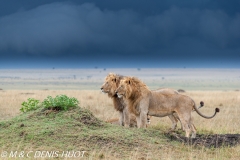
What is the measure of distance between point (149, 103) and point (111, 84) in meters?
1.45

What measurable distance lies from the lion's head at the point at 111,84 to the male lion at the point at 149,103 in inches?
30.0

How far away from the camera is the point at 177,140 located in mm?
12797

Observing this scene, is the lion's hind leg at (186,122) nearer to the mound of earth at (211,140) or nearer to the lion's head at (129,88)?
the mound of earth at (211,140)

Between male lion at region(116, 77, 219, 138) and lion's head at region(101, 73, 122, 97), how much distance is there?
2.50 feet

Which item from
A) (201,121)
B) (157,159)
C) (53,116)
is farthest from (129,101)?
(201,121)

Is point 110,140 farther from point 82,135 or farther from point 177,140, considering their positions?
point 177,140

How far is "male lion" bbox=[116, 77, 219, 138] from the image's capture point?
14.1m

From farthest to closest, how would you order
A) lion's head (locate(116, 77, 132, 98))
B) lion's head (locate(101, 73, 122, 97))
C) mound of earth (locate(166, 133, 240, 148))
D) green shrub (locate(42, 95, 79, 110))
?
1. lion's head (locate(101, 73, 122, 97))
2. lion's head (locate(116, 77, 132, 98))
3. green shrub (locate(42, 95, 79, 110))
4. mound of earth (locate(166, 133, 240, 148))

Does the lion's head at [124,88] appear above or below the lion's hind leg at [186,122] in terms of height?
above

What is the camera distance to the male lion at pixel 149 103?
14117 millimetres

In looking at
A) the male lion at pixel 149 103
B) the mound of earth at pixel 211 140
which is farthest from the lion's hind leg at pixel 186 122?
the mound of earth at pixel 211 140

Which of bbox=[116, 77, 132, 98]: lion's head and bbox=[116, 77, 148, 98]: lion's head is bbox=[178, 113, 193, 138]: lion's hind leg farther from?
bbox=[116, 77, 132, 98]: lion's head

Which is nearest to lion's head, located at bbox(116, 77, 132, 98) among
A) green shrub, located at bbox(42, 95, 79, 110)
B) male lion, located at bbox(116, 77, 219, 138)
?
male lion, located at bbox(116, 77, 219, 138)

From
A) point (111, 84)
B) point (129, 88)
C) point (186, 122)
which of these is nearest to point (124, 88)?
point (129, 88)
